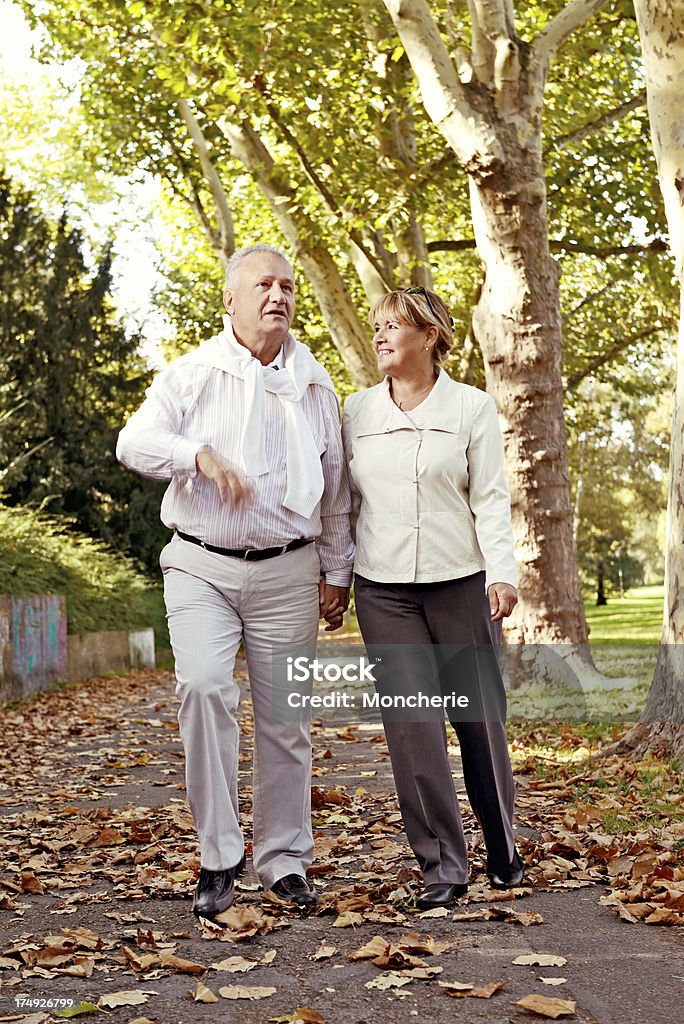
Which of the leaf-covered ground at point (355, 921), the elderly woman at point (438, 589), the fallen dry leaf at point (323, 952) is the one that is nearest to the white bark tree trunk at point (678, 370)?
the leaf-covered ground at point (355, 921)

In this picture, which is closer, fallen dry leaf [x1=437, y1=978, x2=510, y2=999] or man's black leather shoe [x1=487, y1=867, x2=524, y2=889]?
fallen dry leaf [x1=437, y1=978, x2=510, y2=999]

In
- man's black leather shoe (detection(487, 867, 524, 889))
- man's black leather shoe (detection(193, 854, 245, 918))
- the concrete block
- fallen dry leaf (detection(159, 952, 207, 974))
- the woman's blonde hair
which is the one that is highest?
the woman's blonde hair

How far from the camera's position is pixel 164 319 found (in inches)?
1271

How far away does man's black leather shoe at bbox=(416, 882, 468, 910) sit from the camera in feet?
15.9

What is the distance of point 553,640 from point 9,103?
35.0 meters

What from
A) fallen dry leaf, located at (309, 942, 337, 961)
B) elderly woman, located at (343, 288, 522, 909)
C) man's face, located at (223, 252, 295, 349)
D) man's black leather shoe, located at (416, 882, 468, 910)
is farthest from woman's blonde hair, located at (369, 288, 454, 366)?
fallen dry leaf, located at (309, 942, 337, 961)

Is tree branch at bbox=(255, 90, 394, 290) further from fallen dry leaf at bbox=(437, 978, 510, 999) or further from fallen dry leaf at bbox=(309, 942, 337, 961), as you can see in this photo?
fallen dry leaf at bbox=(437, 978, 510, 999)

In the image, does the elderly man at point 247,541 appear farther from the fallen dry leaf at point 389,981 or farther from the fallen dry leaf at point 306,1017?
the fallen dry leaf at point 306,1017

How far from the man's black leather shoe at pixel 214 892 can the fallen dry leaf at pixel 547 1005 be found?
149 cm

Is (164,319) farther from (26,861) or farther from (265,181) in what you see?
(26,861)

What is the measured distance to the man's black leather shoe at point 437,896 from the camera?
4859 millimetres

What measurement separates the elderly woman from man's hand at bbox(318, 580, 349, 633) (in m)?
0.17

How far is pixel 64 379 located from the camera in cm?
2586

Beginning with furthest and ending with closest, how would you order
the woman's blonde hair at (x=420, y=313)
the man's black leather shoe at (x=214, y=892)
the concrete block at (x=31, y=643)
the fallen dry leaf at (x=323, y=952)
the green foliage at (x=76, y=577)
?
the green foliage at (x=76, y=577)
the concrete block at (x=31, y=643)
the woman's blonde hair at (x=420, y=313)
the man's black leather shoe at (x=214, y=892)
the fallen dry leaf at (x=323, y=952)
